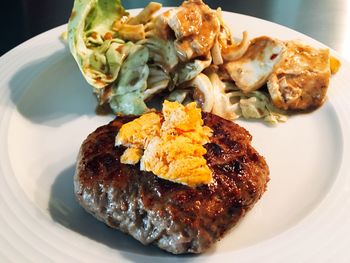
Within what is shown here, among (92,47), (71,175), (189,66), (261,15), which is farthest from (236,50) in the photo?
(261,15)

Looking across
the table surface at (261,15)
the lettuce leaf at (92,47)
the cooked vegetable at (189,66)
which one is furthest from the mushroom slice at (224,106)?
the table surface at (261,15)

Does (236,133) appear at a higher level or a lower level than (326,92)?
higher

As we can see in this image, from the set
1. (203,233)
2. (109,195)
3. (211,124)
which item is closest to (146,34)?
(211,124)

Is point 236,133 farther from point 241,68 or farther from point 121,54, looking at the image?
point 121,54

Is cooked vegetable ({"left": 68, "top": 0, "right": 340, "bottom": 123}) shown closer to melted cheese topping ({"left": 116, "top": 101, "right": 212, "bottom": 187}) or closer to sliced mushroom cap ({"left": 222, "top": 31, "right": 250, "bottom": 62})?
sliced mushroom cap ({"left": 222, "top": 31, "right": 250, "bottom": 62})

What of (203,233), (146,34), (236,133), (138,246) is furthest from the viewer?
(146,34)

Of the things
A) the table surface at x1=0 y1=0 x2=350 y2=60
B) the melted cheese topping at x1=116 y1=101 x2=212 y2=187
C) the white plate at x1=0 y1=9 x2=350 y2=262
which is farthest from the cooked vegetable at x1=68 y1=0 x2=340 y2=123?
the table surface at x1=0 y1=0 x2=350 y2=60

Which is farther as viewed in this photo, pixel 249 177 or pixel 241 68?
pixel 241 68
